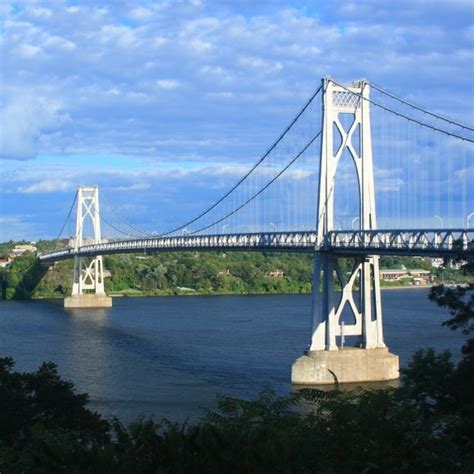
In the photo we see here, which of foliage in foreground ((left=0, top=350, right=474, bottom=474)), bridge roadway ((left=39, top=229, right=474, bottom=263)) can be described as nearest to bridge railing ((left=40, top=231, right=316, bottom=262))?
bridge roadway ((left=39, top=229, right=474, bottom=263))

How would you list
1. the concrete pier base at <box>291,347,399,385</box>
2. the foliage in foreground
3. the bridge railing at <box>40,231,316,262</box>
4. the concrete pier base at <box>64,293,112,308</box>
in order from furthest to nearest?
the concrete pier base at <box>64,293,112,308</box>, the bridge railing at <box>40,231,316,262</box>, the concrete pier base at <box>291,347,399,385</box>, the foliage in foreground

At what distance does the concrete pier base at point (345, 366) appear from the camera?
911 inches

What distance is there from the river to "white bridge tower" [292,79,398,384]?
131cm

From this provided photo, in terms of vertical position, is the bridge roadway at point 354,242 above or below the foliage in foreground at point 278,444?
above

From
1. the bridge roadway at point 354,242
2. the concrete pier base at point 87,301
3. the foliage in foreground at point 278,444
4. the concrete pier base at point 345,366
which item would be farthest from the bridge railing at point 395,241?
the concrete pier base at point 87,301

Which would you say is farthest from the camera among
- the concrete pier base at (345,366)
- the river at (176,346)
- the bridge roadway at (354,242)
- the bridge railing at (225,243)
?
the bridge railing at (225,243)

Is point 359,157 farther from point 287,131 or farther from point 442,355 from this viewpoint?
point 442,355

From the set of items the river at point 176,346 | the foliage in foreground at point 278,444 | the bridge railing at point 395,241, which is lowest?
the river at point 176,346

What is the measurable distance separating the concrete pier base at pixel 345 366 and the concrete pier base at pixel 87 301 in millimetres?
36780

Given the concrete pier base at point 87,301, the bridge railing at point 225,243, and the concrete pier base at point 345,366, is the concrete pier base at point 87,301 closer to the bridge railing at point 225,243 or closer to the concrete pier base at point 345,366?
the bridge railing at point 225,243

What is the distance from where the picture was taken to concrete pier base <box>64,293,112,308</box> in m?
59.1

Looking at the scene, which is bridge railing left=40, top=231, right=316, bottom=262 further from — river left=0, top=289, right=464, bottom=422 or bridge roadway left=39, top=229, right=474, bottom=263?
river left=0, top=289, right=464, bottom=422

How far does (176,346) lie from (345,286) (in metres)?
10.4

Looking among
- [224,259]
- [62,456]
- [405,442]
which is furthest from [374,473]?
[224,259]
